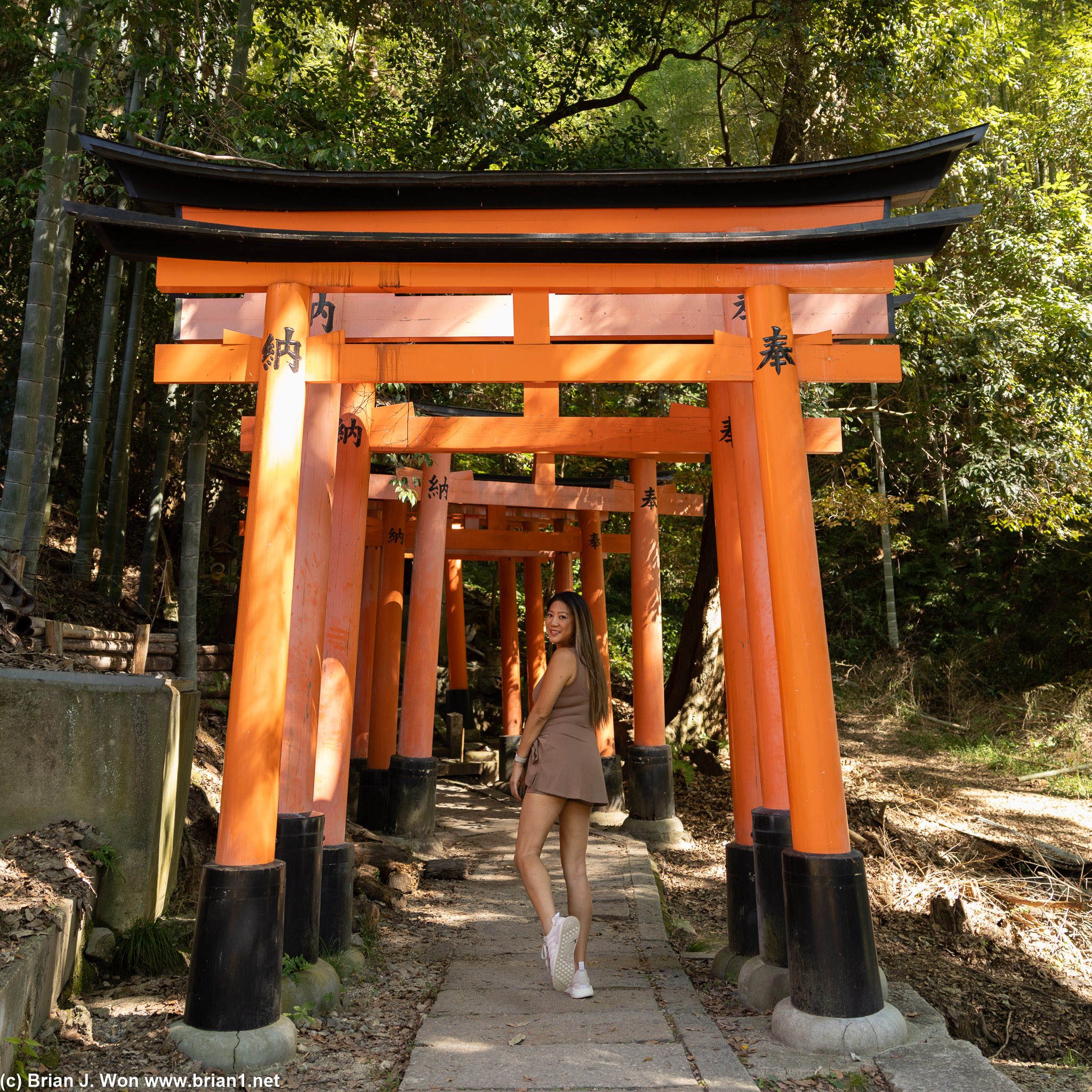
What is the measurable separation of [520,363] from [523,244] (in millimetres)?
507

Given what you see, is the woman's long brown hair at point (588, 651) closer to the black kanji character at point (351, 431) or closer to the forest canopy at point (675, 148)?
the black kanji character at point (351, 431)

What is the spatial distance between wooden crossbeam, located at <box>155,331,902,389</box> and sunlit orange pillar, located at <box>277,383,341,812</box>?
0.33 metres

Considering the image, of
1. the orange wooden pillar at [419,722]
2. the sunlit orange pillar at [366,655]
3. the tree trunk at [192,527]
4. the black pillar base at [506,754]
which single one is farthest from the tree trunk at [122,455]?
the black pillar base at [506,754]

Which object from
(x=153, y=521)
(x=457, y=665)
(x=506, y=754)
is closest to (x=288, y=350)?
(x=153, y=521)

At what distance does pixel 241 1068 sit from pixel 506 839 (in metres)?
5.55

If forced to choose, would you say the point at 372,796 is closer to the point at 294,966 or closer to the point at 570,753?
the point at 294,966

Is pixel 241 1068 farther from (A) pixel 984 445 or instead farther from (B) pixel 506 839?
(A) pixel 984 445

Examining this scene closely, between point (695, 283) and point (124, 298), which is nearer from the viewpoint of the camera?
point (695, 283)

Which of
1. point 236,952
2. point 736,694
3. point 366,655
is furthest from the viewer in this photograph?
point 366,655

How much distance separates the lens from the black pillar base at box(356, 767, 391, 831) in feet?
27.8

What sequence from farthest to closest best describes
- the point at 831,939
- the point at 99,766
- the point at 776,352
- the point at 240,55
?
1. the point at 240,55
2. the point at 99,766
3. the point at 776,352
4. the point at 831,939

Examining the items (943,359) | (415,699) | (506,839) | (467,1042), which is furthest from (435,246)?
(943,359)

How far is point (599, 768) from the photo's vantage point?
3.80 m

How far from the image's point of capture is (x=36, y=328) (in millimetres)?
6199
